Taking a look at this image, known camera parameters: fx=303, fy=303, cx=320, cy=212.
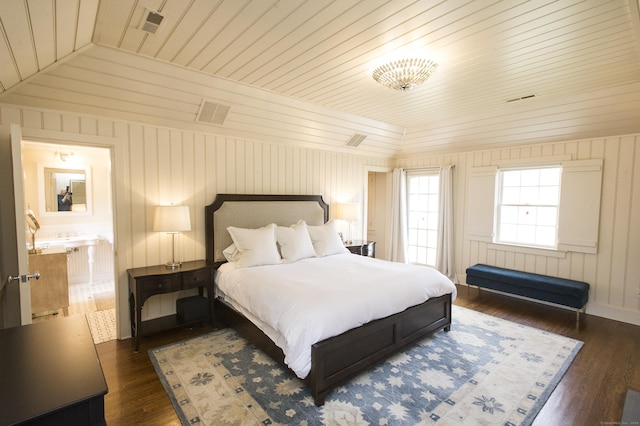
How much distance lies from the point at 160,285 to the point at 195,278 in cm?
34

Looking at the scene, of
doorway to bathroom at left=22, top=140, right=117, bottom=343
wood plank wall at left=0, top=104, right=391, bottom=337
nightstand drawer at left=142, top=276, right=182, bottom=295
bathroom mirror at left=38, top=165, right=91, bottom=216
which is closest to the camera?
wood plank wall at left=0, top=104, right=391, bottom=337

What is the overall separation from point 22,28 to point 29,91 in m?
1.27

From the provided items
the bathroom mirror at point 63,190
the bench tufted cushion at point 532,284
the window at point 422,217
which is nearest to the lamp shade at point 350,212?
the window at point 422,217

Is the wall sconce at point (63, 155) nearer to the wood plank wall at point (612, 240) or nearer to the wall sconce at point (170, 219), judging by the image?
the wall sconce at point (170, 219)

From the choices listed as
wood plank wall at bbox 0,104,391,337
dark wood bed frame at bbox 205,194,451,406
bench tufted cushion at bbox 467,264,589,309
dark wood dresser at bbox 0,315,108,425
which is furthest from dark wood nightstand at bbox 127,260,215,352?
bench tufted cushion at bbox 467,264,589,309

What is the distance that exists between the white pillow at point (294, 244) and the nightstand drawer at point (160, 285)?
1.20m

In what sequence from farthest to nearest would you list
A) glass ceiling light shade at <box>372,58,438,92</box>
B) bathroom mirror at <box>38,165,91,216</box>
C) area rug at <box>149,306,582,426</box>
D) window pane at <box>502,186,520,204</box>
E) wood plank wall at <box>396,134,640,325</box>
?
1. bathroom mirror at <box>38,165,91,216</box>
2. window pane at <box>502,186,520,204</box>
3. wood plank wall at <box>396,134,640,325</box>
4. glass ceiling light shade at <box>372,58,438,92</box>
5. area rug at <box>149,306,582,426</box>

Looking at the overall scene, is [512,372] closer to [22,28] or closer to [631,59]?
[631,59]

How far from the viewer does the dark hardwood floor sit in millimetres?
2102

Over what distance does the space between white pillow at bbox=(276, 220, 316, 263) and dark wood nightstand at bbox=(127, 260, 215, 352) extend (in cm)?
85

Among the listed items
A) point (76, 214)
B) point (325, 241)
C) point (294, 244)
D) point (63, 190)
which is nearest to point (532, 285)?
point (325, 241)

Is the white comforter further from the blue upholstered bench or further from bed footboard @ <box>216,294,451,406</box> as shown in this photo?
the blue upholstered bench

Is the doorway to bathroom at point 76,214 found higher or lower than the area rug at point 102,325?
higher

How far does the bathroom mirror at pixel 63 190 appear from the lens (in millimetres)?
4820
